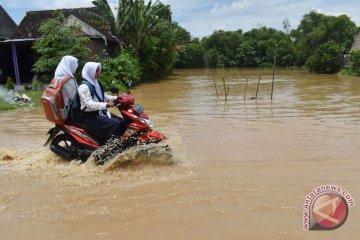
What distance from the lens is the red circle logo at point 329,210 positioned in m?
3.37

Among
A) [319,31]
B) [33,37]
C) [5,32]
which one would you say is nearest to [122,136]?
[33,37]

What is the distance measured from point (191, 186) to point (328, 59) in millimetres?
32571

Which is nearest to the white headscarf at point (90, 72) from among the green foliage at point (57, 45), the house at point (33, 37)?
the green foliage at point (57, 45)

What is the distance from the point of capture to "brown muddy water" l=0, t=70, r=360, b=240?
12.9ft

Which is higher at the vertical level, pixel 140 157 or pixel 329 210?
pixel 329 210

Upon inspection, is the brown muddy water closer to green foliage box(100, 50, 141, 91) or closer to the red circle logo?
the red circle logo

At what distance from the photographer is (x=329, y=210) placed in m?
3.42

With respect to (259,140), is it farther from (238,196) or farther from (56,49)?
(56,49)

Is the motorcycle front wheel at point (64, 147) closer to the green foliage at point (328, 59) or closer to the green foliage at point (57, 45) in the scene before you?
the green foliage at point (57, 45)

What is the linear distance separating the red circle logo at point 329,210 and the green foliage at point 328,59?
110ft

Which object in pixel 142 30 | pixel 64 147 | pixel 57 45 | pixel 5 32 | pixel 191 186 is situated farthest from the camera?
pixel 142 30

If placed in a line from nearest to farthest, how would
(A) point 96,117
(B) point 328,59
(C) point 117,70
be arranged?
(A) point 96,117 → (C) point 117,70 → (B) point 328,59

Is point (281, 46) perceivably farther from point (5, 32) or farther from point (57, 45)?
point (57, 45)

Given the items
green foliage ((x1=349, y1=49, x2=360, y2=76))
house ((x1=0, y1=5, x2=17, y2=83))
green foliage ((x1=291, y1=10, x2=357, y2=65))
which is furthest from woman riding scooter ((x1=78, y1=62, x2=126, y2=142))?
green foliage ((x1=291, y1=10, x2=357, y2=65))
